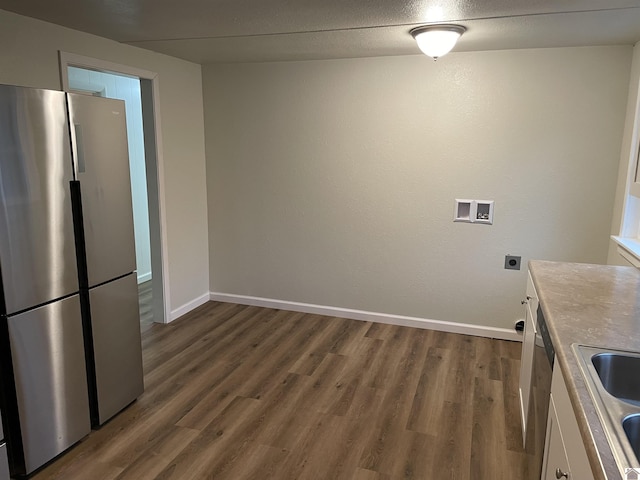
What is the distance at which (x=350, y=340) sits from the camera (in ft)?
12.3

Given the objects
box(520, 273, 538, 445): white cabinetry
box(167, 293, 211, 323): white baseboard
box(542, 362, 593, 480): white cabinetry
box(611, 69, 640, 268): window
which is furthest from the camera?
box(167, 293, 211, 323): white baseboard

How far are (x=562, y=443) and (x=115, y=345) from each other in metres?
2.23

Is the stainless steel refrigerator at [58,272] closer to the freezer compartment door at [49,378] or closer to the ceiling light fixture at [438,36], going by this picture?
the freezer compartment door at [49,378]

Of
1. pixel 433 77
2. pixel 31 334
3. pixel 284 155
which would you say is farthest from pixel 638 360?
pixel 284 155

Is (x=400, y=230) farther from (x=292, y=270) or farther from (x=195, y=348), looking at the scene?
(x=195, y=348)

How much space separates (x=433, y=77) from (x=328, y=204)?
134cm

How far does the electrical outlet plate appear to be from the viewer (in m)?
3.64

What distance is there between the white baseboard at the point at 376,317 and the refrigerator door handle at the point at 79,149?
249 centimetres

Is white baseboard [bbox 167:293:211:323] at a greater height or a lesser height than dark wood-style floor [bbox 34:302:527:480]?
greater

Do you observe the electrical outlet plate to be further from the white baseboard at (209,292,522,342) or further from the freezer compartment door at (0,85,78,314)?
the freezer compartment door at (0,85,78,314)

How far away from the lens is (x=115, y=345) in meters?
2.59

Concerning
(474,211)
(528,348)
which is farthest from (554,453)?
(474,211)

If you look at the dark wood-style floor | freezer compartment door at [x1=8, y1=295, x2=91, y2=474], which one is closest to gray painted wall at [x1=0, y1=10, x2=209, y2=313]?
the dark wood-style floor

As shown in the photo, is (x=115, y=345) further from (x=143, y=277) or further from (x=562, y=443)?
(x=143, y=277)
